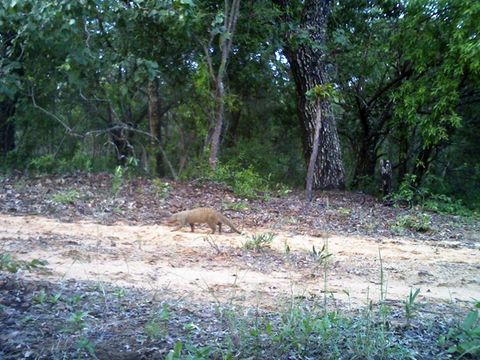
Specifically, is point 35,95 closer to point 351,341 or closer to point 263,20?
point 263,20

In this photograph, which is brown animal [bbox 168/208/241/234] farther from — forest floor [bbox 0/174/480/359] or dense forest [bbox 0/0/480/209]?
dense forest [bbox 0/0/480/209]

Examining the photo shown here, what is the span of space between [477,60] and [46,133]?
1032 centimetres

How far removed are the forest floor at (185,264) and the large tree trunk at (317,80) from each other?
2504 mm

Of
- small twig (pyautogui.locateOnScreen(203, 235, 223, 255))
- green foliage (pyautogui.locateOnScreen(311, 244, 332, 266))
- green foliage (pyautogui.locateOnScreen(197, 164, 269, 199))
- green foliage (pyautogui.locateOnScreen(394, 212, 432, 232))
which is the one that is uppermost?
green foliage (pyautogui.locateOnScreen(197, 164, 269, 199))

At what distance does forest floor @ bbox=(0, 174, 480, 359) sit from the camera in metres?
3.90

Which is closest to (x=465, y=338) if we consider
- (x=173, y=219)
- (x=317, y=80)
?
(x=173, y=219)

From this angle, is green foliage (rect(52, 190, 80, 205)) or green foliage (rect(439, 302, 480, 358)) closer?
green foliage (rect(439, 302, 480, 358))

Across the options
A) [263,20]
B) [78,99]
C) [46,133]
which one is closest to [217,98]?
[263,20]

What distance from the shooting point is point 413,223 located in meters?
9.12

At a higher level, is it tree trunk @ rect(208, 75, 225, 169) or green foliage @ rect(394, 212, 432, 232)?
tree trunk @ rect(208, 75, 225, 169)

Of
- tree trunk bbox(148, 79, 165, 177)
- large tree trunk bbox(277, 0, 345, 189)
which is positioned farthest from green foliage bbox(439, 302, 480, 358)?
tree trunk bbox(148, 79, 165, 177)

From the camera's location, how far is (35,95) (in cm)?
1316

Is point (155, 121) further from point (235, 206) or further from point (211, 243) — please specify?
point (211, 243)

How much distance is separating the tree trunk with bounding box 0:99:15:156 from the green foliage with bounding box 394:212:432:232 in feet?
32.2
